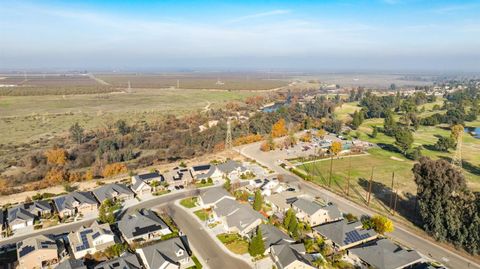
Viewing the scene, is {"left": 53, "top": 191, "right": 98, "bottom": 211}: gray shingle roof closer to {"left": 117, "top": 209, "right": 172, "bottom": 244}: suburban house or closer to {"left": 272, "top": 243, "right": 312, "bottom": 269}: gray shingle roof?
{"left": 117, "top": 209, "right": 172, "bottom": 244}: suburban house

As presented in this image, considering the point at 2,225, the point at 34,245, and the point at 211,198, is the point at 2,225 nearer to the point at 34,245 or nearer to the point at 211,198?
the point at 34,245

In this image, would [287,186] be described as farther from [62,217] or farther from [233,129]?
[233,129]

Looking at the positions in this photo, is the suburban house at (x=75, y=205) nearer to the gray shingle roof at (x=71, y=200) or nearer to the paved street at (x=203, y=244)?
the gray shingle roof at (x=71, y=200)

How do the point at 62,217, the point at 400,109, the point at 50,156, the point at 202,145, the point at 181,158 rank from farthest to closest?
the point at 400,109 < the point at 202,145 < the point at 181,158 < the point at 50,156 < the point at 62,217

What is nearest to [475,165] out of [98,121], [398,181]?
[398,181]

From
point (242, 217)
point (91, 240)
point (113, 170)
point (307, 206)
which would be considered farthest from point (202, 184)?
point (91, 240)

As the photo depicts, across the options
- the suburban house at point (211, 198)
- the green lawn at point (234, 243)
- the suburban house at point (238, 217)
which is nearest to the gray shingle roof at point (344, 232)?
the suburban house at point (238, 217)

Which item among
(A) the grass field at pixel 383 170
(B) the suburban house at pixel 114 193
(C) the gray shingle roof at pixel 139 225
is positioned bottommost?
(A) the grass field at pixel 383 170
